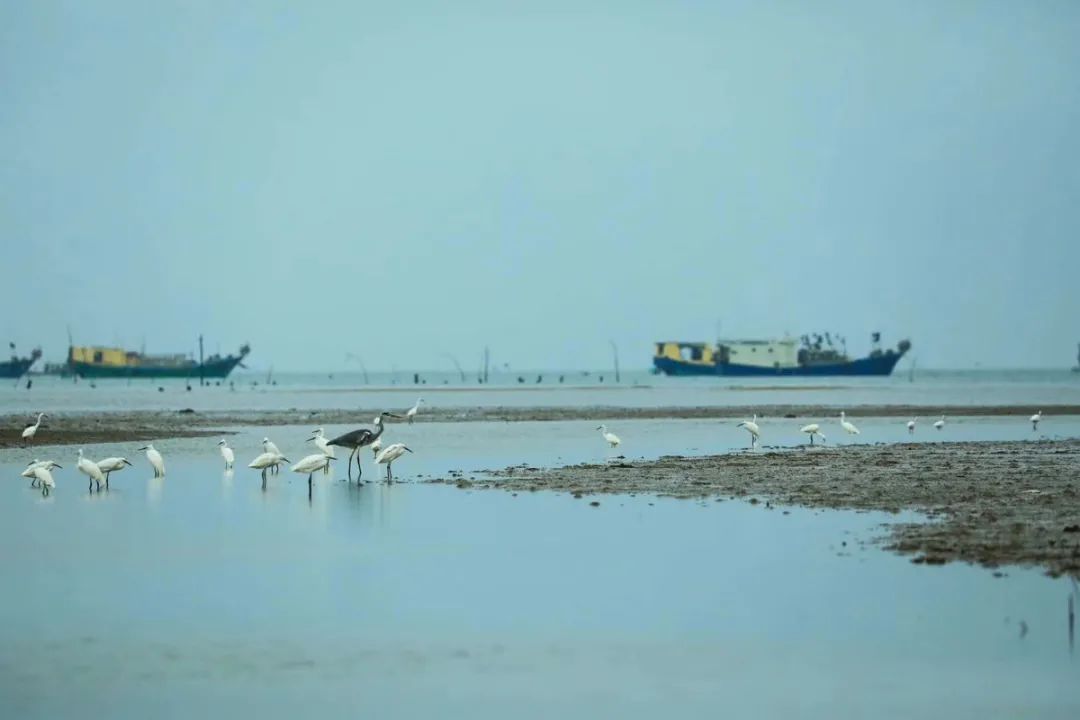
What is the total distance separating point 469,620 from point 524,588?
1.66 metres

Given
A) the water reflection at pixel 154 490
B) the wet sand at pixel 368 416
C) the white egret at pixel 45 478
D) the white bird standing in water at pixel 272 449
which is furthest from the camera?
the wet sand at pixel 368 416

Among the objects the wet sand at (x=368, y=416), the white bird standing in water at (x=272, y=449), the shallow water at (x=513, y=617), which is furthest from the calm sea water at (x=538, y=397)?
the shallow water at (x=513, y=617)

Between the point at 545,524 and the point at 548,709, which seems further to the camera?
the point at 545,524

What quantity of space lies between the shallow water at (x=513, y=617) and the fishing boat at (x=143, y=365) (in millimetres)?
141942

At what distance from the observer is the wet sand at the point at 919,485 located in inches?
615

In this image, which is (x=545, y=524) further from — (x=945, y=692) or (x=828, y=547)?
(x=945, y=692)

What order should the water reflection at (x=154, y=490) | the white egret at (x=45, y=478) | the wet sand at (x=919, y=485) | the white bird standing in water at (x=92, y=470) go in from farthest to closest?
the white bird standing in water at (x=92, y=470), the white egret at (x=45, y=478), the water reflection at (x=154, y=490), the wet sand at (x=919, y=485)

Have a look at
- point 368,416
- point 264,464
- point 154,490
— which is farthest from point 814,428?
point 368,416

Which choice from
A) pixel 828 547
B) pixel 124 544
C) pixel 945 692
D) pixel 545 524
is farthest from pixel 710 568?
pixel 124 544

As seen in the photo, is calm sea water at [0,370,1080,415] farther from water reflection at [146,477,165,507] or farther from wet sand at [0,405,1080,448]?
water reflection at [146,477,165,507]

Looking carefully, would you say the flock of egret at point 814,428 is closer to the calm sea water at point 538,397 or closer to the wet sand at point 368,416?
the wet sand at point 368,416

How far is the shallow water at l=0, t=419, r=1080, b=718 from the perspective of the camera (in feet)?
33.7

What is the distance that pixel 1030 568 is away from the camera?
553 inches

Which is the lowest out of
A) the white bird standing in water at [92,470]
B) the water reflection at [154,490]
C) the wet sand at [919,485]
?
the water reflection at [154,490]
